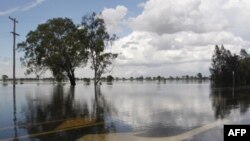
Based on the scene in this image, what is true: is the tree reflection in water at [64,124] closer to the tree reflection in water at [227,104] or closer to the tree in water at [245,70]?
the tree reflection in water at [227,104]

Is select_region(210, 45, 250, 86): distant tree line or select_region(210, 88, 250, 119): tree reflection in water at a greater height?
select_region(210, 45, 250, 86): distant tree line

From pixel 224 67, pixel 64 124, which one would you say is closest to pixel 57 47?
pixel 224 67

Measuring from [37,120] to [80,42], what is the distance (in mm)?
57252

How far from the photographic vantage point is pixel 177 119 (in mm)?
17891

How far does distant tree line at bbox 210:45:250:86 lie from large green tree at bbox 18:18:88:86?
35006 mm

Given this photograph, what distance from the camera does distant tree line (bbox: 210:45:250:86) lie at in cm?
9262

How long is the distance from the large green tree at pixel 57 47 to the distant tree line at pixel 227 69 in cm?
3501

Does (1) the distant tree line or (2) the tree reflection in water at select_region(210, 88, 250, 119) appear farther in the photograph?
(1) the distant tree line

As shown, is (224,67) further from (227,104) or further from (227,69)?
(227,104)
